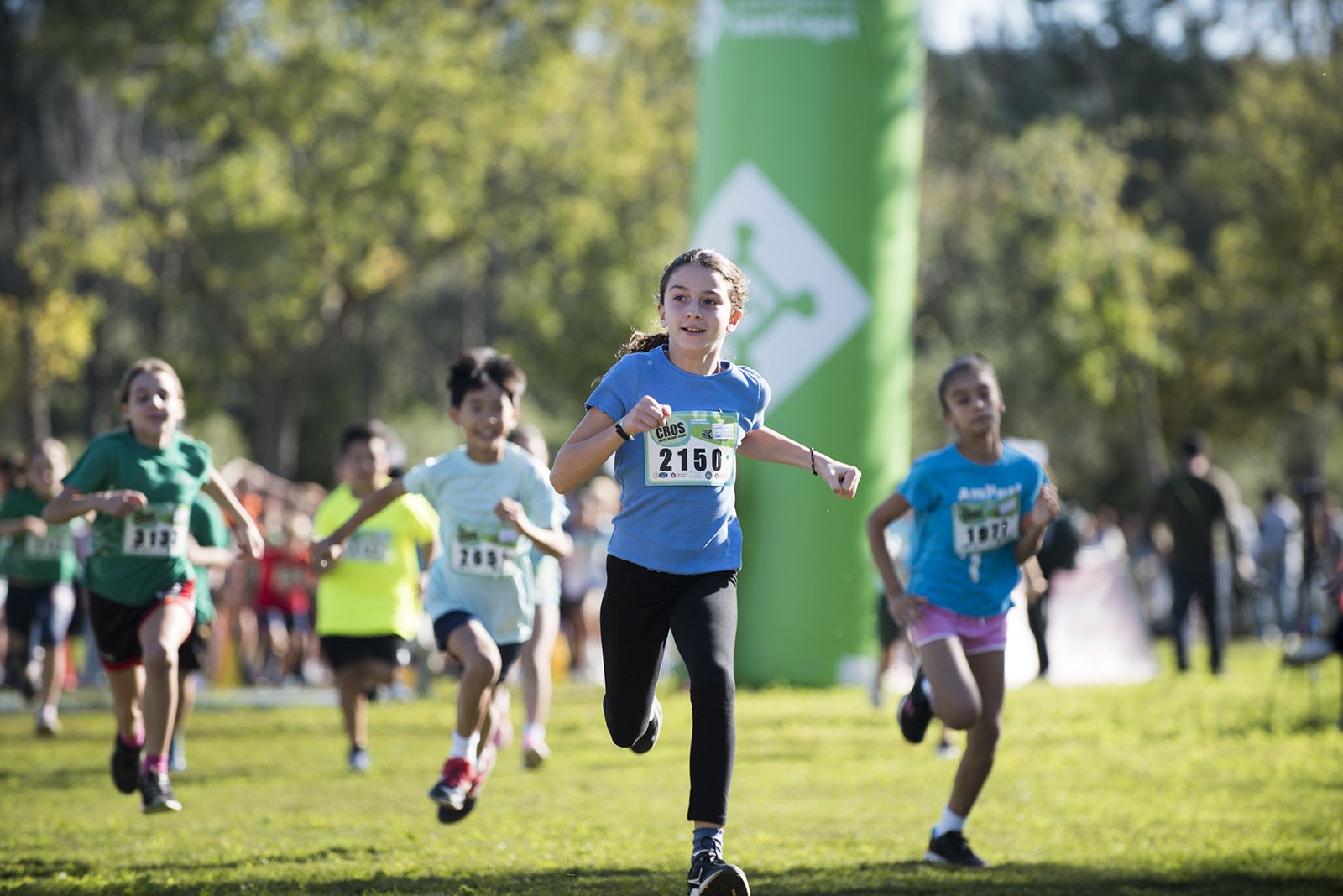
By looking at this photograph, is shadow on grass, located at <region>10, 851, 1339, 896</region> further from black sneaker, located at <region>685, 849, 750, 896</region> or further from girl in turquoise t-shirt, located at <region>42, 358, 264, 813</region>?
girl in turquoise t-shirt, located at <region>42, 358, 264, 813</region>

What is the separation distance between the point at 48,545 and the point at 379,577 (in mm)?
4770

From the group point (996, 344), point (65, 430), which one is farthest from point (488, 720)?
point (65, 430)

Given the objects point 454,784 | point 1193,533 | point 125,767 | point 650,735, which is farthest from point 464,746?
point 1193,533

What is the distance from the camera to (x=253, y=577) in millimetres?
17859

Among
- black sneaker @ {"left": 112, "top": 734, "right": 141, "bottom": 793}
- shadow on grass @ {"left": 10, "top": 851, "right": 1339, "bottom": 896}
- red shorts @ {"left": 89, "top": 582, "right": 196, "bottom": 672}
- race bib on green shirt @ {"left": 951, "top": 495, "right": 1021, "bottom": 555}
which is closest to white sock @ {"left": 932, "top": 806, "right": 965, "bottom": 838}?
shadow on grass @ {"left": 10, "top": 851, "right": 1339, "bottom": 896}

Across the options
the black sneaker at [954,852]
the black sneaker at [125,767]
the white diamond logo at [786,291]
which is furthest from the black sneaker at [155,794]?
the white diamond logo at [786,291]

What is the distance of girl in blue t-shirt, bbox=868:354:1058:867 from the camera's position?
23.2 ft

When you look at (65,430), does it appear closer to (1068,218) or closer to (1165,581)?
(1068,218)

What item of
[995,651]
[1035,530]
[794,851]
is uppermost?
[1035,530]

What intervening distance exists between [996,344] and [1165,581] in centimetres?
1811

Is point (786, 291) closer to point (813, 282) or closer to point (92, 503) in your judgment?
point (813, 282)

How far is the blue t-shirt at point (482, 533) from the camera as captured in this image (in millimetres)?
8062

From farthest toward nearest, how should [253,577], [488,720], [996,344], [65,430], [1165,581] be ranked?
[65,430]
[996,344]
[1165,581]
[253,577]
[488,720]

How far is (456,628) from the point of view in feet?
25.9
